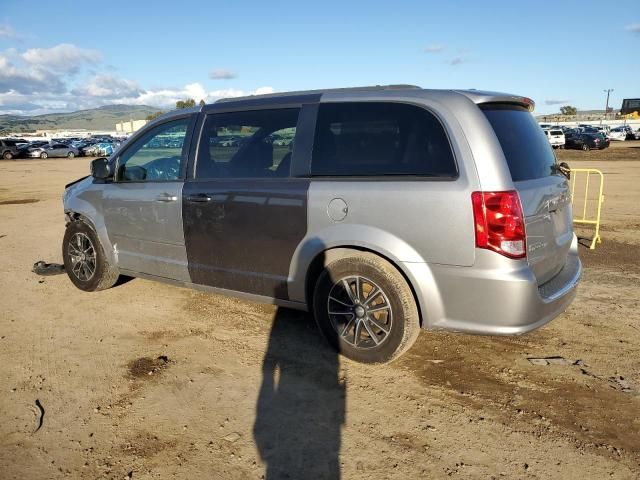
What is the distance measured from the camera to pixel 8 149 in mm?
44250

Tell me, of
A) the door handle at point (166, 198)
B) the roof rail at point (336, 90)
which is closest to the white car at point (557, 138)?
the roof rail at point (336, 90)

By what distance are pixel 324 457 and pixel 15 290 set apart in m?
4.58

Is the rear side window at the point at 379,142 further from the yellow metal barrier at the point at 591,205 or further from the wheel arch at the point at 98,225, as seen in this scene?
the yellow metal barrier at the point at 591,205

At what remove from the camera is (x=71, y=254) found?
545cm

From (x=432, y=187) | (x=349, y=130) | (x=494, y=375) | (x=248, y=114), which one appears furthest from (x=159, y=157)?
(x=494, y=375)

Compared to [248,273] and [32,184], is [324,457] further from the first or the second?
[32,184]

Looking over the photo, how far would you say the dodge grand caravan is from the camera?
3.11 meters

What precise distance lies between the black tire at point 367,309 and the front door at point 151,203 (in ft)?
4.89

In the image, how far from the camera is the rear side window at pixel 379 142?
3.28 metres

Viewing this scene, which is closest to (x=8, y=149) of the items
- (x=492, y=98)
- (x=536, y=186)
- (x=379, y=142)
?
A: (x=379, y=142)

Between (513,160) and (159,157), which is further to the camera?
(159,157)

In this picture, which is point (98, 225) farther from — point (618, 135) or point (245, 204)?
point (618, 135)

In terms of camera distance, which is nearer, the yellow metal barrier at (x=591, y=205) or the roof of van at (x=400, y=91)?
the roof of van at (x=400, y=91)

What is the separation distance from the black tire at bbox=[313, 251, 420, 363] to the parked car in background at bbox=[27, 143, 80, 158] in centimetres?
4979
